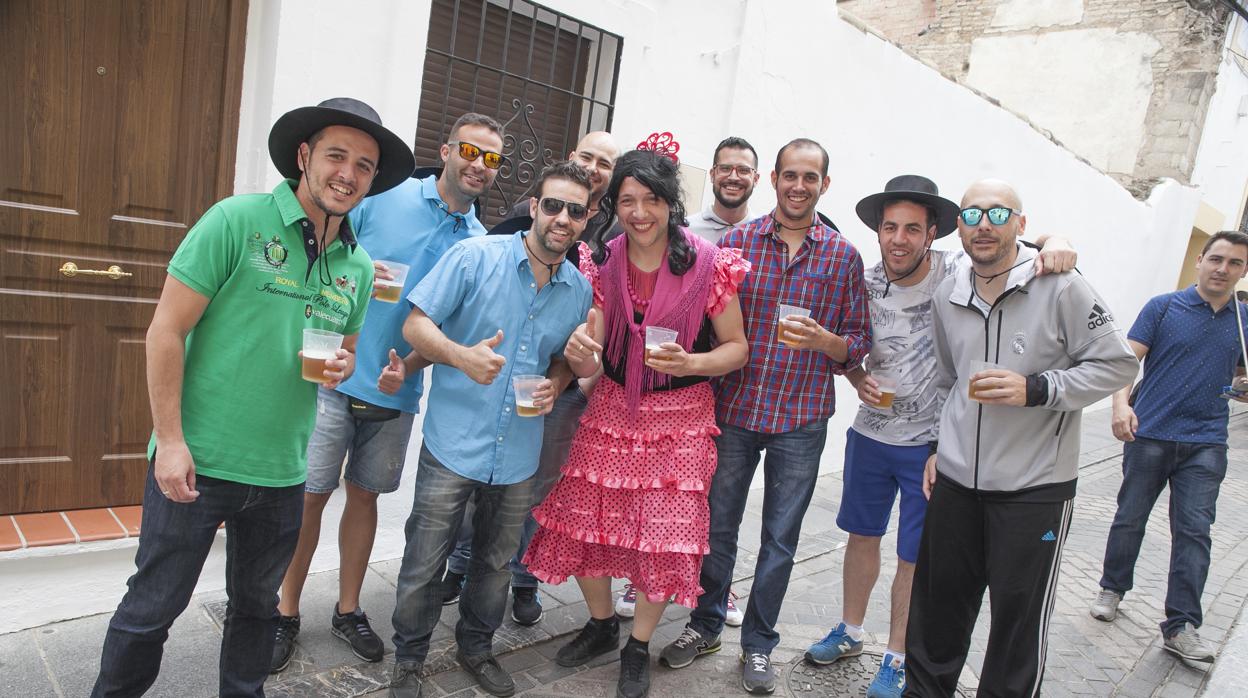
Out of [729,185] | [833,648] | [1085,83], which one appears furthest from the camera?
[1085,83]

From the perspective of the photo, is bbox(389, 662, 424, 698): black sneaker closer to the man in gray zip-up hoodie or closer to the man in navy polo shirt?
the man in gray zip-up hoodie

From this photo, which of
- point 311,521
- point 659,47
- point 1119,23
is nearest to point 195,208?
point 311,521

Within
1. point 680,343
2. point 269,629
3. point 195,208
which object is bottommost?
point 269,629

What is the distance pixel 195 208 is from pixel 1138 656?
17.4 feet

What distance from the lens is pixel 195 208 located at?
3.69 m

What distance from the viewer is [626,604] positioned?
4059mm

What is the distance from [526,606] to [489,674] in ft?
2.18

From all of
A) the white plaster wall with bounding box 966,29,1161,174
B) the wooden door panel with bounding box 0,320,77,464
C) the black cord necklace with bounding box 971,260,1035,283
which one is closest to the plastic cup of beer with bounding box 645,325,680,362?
the black cord necklace with bounding box 971,260,1035,283

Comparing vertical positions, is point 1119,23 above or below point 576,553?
above

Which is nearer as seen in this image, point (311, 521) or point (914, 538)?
point (311, 521)

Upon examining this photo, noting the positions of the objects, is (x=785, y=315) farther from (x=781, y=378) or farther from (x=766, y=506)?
(x=766, y=506)

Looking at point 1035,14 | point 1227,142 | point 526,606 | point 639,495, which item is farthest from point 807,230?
point 1227,142

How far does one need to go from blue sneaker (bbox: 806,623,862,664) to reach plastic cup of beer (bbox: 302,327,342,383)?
2.65m

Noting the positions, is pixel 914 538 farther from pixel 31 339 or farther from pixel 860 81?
pixel 860 81
